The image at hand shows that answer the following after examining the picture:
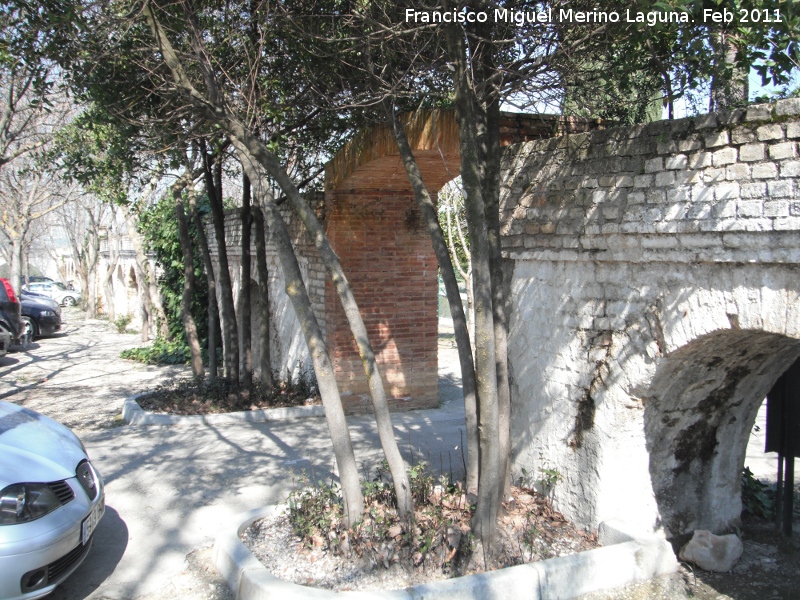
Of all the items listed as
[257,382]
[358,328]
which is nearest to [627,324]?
[358,328]

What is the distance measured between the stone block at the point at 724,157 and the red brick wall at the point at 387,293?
17.2 feet

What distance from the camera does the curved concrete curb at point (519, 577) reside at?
3754 mm

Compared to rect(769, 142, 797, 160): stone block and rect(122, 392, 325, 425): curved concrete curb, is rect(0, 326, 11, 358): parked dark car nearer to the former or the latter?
rect(122, 392, 325, 425): curved concrete curb

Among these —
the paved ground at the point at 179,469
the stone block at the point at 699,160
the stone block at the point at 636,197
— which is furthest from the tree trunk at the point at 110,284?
the stone block at the point at 699,160

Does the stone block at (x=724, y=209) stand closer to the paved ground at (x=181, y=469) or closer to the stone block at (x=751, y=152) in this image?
the stone block at (x=751, y=152)

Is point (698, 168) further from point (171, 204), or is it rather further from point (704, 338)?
point (171, 204)

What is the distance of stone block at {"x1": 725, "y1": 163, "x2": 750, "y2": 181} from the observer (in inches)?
146

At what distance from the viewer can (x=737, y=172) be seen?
3.75m

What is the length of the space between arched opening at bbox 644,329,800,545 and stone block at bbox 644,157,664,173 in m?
1.10

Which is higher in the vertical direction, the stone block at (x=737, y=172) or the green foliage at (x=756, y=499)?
the stone block at (x=737, y=172)

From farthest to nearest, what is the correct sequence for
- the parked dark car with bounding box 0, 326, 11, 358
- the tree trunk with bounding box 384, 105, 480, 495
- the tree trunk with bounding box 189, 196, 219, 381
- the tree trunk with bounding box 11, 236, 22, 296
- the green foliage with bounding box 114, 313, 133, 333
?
1. the green foliage with bounding box 114, 313, 133, 333
2. the tree trunk with bounding box 11, 236, 22, 296
3. the parked dark car with bounding box 0, 326, 11, 358
4. the tree trunk with bounding box 189, 196, 219, 381
5. the tree trunk with bounding box 384, 105, 480, 495

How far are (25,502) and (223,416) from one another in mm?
4522

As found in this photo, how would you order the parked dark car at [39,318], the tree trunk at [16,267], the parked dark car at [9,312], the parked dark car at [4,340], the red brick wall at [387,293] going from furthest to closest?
the parked dark car at [39,318], the tree trunk at [16,267], the parked dark car at [9,312], the parked dark car at [4,340], the red brick wall at [387,293]

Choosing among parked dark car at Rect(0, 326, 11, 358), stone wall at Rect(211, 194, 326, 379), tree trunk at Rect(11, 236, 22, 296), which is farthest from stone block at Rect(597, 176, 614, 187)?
tree trunk at Rect(11, 236, 22, 296)
